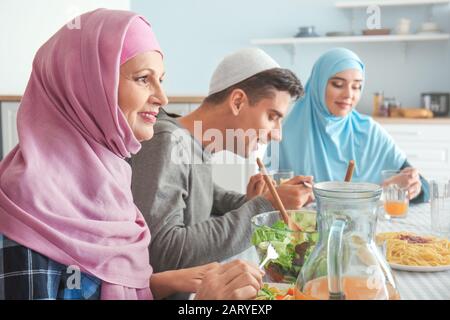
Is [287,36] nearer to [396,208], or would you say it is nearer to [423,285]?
[396,208]

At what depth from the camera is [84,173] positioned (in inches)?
37.3

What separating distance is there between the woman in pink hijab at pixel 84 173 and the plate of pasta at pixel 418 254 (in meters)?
0.36

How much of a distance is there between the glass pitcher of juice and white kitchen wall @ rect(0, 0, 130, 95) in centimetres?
315

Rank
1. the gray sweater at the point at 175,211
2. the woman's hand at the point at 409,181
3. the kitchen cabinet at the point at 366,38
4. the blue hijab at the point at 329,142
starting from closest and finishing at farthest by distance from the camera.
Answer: the gray sweater at the point at 175,211 < the woman's hand at the point at 409,181 < the blue hijab at the point at 329,142 < the kitchen cabinet at the point at 366,38

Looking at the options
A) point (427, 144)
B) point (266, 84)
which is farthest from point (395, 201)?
point (427, 144)

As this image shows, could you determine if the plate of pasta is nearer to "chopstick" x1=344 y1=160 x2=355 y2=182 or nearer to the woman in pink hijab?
"chopstick" x1=344 y1=160 x2=355 y2=182

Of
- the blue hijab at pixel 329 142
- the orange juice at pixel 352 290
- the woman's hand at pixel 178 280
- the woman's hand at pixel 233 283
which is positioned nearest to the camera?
the orange juice at pixel 352 290

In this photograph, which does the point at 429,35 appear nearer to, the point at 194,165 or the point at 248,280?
the point at 194,165

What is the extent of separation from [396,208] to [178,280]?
2.44ft

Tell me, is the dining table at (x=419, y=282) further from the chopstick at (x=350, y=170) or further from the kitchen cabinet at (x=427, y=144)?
the kitchen cabinet at (x=427, y=144)

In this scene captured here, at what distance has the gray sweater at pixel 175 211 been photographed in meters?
1.18

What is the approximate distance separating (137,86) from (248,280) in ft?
1.33

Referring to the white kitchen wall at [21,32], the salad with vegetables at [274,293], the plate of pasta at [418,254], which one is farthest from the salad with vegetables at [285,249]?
the white kitchen wall at [21,32]
